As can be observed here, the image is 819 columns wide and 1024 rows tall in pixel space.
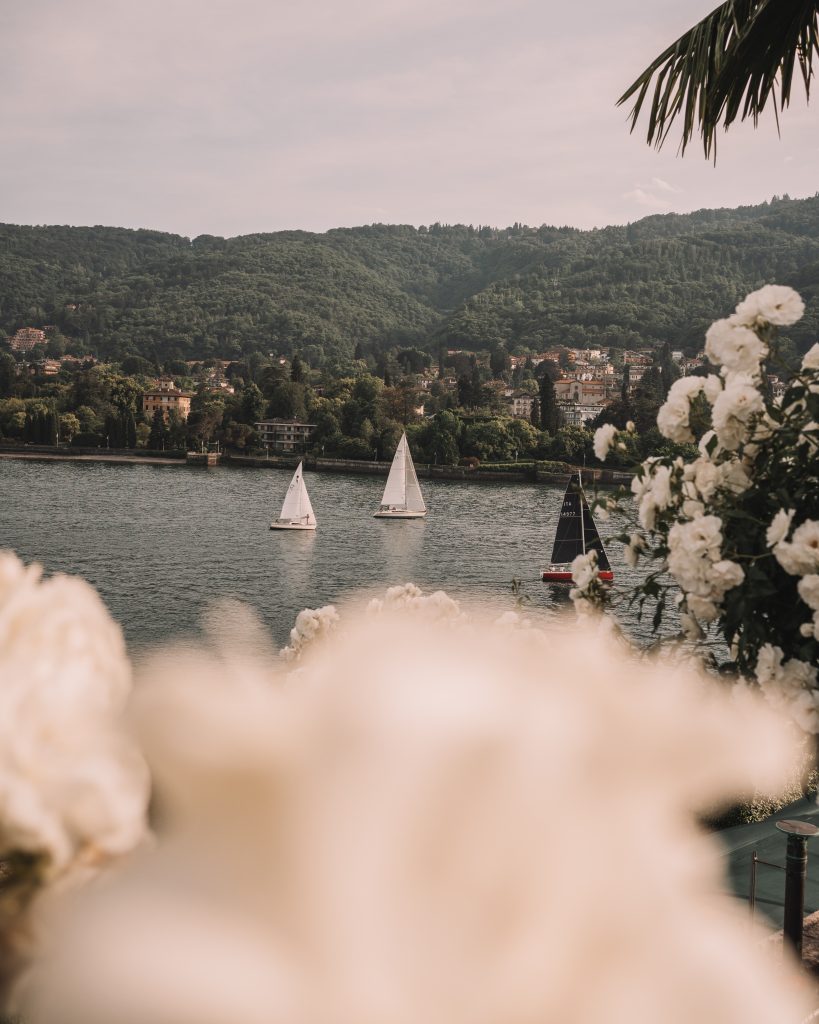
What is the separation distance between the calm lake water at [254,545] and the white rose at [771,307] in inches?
940

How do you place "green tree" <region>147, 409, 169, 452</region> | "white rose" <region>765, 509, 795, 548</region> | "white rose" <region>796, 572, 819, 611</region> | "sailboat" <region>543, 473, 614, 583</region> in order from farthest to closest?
"green tree" <region>147, 409, 169, 452</region> < "sailboat" <region>543, 473, 614, 583</region> < "white rose" <region>765, 509, 795, 548</region> < "white rose" <region>796, 572, 819, 611</region>

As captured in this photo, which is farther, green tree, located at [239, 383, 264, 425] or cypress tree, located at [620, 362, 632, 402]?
green tree, located at [239, 383, 264, 425]

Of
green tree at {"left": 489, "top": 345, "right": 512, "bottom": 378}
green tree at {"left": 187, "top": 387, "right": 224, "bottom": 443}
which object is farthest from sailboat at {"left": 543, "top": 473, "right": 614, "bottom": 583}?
green tree at {"left": 489, "top": 345, "right": 512, "bottom": 378}

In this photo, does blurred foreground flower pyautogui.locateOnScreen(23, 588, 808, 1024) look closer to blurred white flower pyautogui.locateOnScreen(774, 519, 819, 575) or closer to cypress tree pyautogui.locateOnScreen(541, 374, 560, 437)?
blurred white flower pyautogui.locateOnScreen(774, 519, 819, 575)

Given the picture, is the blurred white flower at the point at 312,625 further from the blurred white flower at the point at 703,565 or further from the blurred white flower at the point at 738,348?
the blurred white flower at the point at 738,348

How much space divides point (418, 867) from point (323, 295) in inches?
8041

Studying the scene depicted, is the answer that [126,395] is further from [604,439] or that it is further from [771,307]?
[771,307]

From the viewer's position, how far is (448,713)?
0.56 meters

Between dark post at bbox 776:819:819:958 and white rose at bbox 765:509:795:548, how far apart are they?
9.74 feet

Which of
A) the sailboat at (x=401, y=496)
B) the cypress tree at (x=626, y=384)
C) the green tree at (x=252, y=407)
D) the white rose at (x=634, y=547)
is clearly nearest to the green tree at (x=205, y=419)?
the green tree at (x=252, y=407)

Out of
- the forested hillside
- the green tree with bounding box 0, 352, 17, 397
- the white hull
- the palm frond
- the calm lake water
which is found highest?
the forested hillside

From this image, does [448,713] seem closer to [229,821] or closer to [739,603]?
[229,821]

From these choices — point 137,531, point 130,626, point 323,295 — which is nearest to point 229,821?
point 130,626

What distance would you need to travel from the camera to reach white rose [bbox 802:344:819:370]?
2.09m
